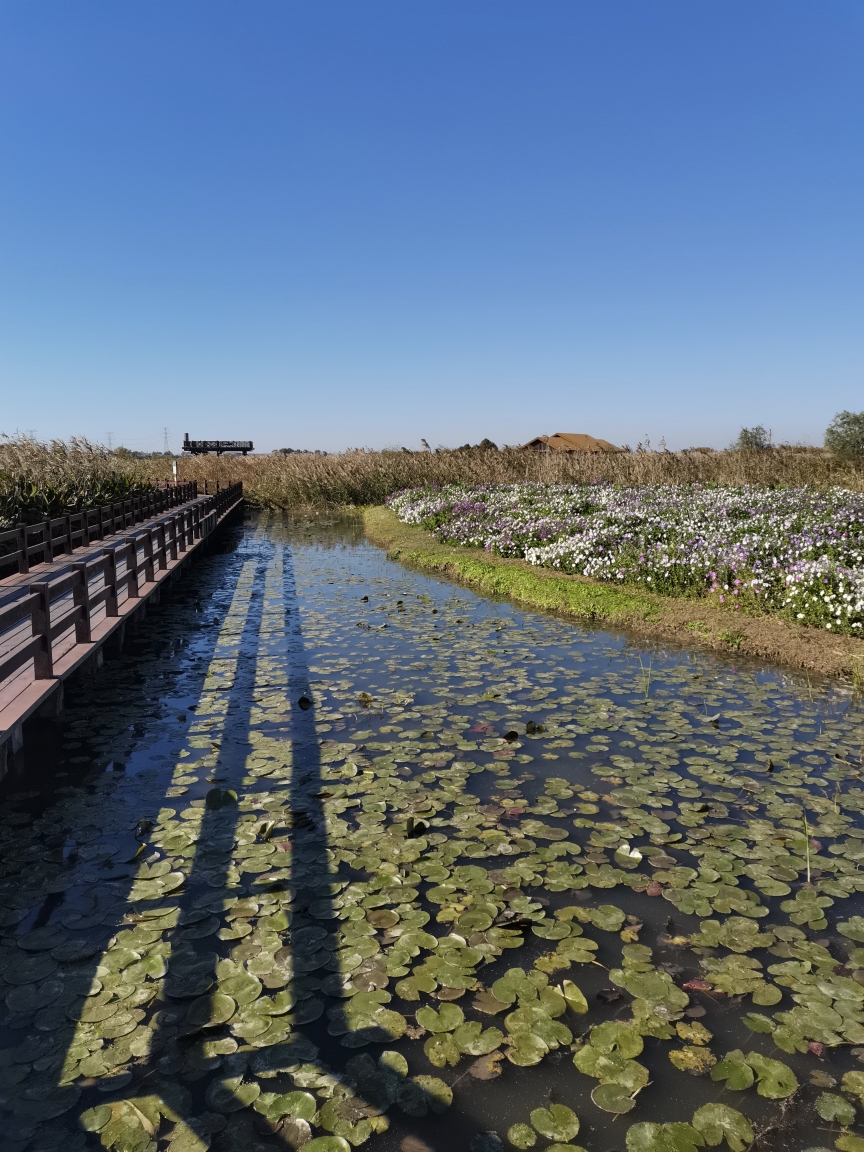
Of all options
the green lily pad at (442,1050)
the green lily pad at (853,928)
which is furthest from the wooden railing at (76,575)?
the green lily pad at (853,928)

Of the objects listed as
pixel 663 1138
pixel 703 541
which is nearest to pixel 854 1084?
pixel 663 1138

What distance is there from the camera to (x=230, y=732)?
705 centimetres

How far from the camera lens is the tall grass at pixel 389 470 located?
2231 cm

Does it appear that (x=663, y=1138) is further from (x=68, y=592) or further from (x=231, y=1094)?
(x=68, y=592)

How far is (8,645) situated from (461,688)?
4816mm

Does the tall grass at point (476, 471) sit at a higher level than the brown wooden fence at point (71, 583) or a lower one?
higher

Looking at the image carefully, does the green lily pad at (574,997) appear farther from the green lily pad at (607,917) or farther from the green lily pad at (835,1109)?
the green lily pad at (835,1109)

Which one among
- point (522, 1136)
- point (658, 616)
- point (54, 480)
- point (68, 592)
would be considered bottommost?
point (522, 1136)

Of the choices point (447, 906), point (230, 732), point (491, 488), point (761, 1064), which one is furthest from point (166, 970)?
point (491, 488)

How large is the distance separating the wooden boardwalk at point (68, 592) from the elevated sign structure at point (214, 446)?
4865cm

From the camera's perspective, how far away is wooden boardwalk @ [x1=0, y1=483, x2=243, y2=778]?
629 centimetres

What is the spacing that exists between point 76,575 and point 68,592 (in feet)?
14.4

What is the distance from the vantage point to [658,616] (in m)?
11.6

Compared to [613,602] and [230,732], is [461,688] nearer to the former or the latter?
[230,732]
